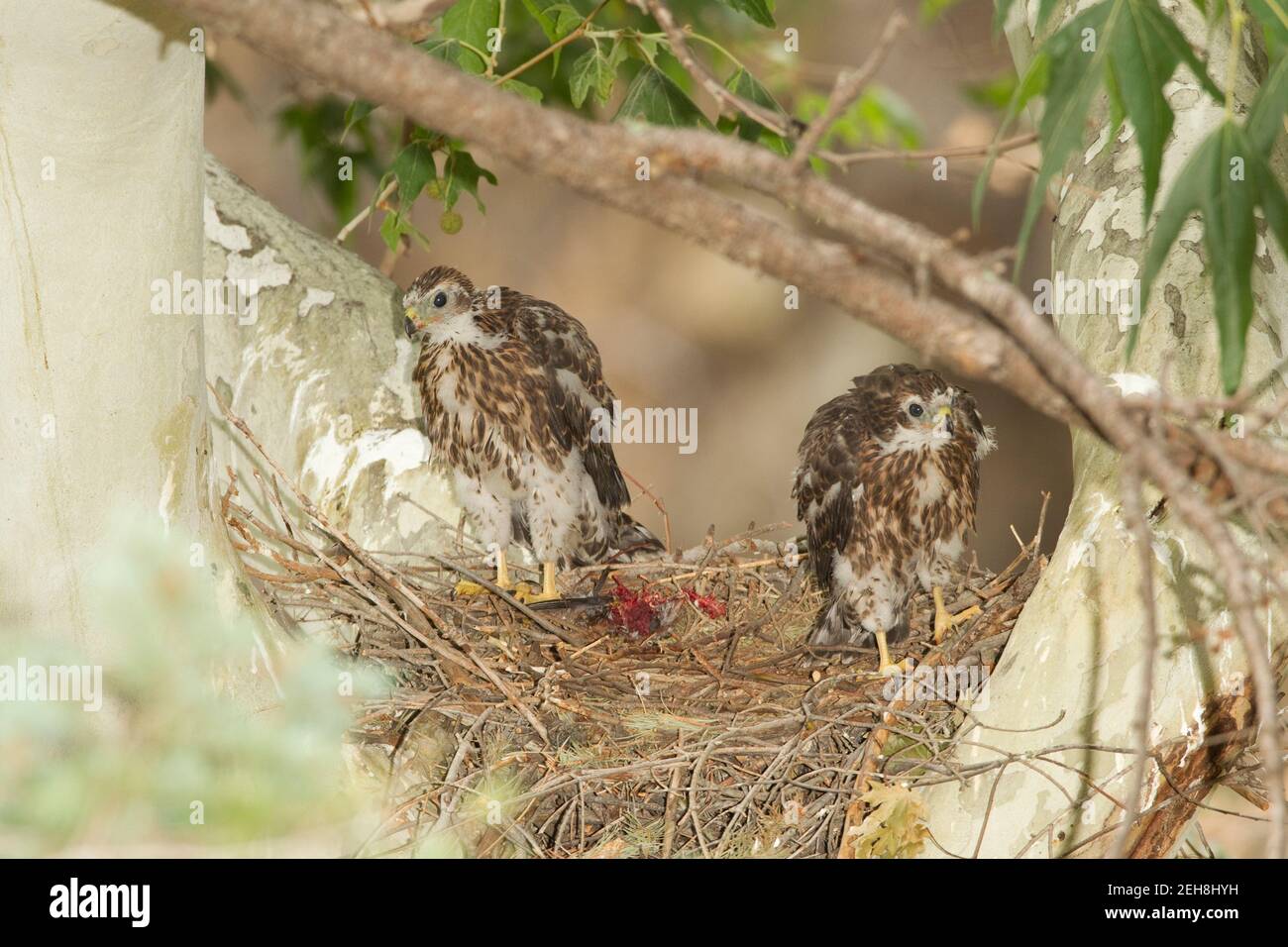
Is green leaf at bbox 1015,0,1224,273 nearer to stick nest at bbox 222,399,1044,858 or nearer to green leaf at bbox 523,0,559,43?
stick nest at bbox 222,399,1044,858

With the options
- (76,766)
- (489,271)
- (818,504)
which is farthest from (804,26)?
(76,766)

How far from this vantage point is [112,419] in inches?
101


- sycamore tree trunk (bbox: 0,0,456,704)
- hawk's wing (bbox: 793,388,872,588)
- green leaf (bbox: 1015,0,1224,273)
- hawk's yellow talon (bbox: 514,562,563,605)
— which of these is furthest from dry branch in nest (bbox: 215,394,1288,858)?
green leaf (bbox: 1015,0,1224,273)

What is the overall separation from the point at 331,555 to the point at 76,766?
1.37m


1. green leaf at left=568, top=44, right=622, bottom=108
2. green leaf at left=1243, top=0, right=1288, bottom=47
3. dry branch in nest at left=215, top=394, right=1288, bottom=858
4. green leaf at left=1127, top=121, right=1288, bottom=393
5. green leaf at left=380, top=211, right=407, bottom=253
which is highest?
green leaf at left=568, top=44, right=622, bottom=108

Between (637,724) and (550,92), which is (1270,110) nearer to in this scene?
(637,724)

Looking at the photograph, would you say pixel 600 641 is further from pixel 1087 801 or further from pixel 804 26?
pixel 804 26

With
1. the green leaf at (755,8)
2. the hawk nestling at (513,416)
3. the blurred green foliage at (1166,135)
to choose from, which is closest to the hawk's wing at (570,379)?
the hawk nestling at (513,416)

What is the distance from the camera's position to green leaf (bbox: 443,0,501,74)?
3303 mm

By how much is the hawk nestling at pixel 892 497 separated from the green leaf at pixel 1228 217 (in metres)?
2.11

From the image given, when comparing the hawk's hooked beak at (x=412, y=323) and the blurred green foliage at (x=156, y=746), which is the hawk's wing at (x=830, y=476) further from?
the blurred green foliage at (x=156, y=746)

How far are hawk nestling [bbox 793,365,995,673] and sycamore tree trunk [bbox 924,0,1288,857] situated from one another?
24.9 inches

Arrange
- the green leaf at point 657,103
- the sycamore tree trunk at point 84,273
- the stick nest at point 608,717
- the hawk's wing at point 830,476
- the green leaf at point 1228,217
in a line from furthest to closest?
the hawk's wing at point 830,476
the green leaf at point 657,103
the stick nest at point 608,717
the sycamore tree trunk at point 84,273
the green leaf at point 1228,217

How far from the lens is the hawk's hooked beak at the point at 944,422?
365 cm
